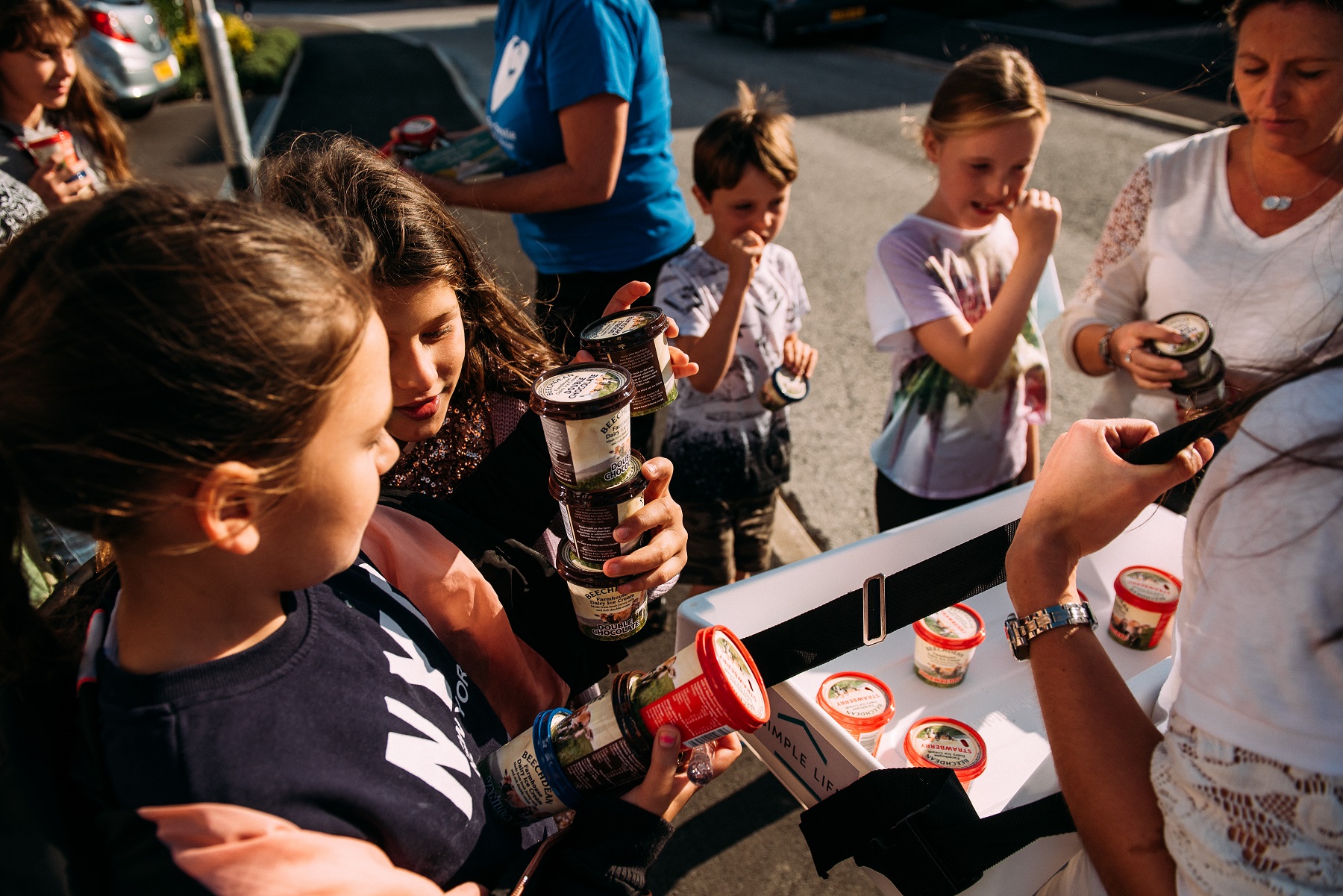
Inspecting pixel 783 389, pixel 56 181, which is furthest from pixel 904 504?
pixel 56 181

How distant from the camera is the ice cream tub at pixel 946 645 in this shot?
178 centimetres

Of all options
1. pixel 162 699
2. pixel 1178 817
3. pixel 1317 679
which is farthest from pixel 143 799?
pixel 1317 679

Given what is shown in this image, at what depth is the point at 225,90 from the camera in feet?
23.6

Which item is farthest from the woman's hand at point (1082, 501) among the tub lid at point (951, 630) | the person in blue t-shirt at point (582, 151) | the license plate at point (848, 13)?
the license plate at point (848, 13)

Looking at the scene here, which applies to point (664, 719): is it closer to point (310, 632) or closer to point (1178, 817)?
point (310, 632)

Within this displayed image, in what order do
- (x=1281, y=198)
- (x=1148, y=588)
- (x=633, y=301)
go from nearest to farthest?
(x=1148, y=588)
(x=633, y=301)
(x=1281, y=198)

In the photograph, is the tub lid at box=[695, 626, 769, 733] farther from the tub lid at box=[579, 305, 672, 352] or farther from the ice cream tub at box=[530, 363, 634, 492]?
the tub lid at box=[579, 305, 672, 352]

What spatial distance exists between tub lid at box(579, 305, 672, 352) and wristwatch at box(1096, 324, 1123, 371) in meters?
1.38

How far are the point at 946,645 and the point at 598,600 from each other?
75 cm

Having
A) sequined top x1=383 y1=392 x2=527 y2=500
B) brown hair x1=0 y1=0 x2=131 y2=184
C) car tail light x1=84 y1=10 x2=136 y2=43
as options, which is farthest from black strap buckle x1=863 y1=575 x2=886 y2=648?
car tail light x1=84 y1=10 x2=136 y2=43

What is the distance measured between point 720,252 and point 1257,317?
1563mm

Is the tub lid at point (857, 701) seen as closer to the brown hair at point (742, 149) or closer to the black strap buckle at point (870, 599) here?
the black strap buckle at point (870, 599)

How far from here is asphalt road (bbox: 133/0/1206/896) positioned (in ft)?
8.78

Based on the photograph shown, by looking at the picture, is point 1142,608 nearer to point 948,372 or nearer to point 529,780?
point 948,372
